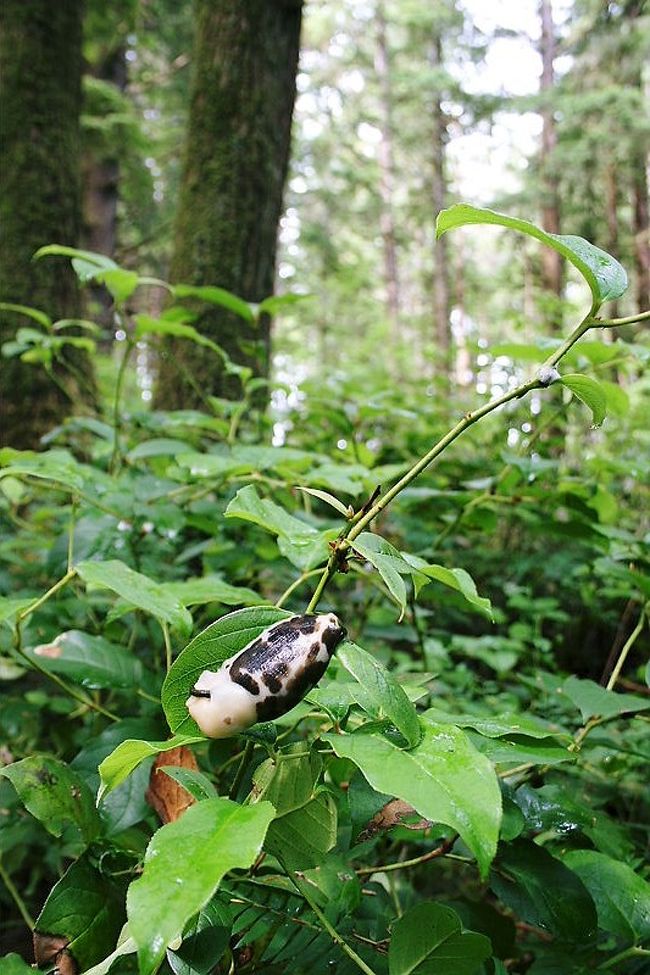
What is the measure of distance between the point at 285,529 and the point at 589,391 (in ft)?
1.22

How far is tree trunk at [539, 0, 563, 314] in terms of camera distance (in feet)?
31.0

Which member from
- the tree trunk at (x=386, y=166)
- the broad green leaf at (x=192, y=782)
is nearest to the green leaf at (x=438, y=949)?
the broad green leaf at (x=192, y=782)

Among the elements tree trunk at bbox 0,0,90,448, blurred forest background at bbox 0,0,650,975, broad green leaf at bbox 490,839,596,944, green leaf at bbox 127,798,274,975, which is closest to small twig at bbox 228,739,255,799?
blurred forest background at bbox 0,0,650,975

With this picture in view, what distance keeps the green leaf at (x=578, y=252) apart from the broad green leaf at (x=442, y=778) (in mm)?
443

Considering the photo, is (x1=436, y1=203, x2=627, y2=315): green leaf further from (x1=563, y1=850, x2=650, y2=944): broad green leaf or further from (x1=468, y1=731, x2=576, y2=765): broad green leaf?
(x1=563, y1=850, x2=650, y2=944): broad green leaf

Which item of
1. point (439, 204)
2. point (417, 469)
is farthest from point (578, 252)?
point (439, 204)

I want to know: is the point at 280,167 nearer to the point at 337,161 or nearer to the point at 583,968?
the point at 583,968

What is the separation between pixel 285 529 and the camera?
0.82 m

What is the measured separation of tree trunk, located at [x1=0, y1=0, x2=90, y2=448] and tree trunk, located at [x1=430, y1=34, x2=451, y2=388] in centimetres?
945

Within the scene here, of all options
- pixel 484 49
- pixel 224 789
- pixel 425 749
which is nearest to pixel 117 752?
pixel 425 749

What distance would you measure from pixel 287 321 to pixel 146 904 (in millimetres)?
19725

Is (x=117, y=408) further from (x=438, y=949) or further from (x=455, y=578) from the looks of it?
(x=438, y=949)

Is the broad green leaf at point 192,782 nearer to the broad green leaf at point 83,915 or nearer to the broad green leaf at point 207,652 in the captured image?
the broad green leaf at point 207,652

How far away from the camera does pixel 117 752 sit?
0.60 metres
